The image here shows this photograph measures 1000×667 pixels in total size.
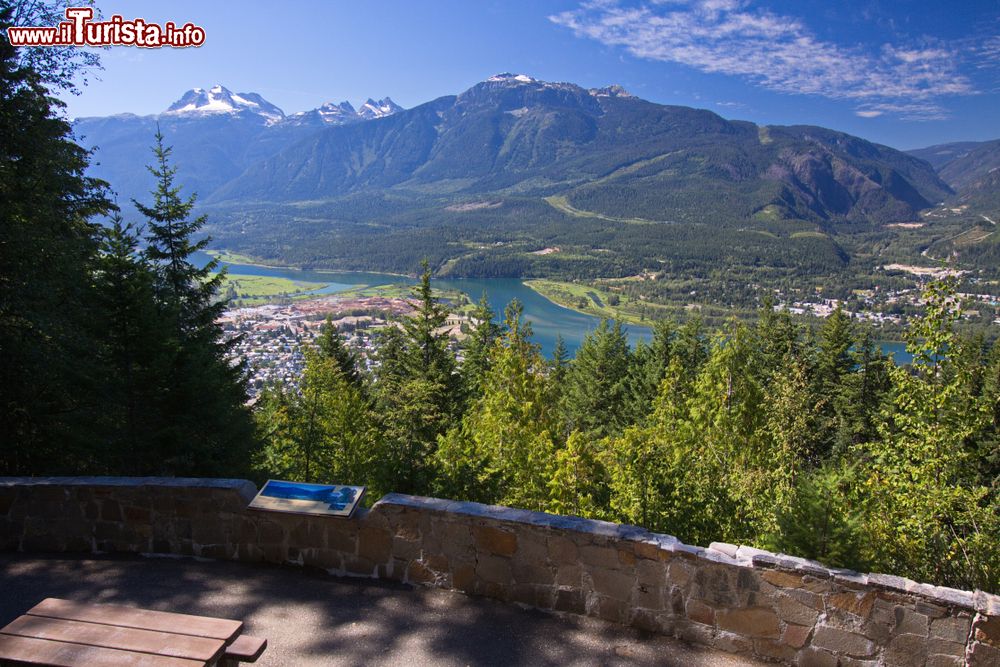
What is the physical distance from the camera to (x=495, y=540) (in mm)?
4809

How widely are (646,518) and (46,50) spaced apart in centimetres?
1208

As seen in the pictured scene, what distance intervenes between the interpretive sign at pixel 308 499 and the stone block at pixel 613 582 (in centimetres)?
216

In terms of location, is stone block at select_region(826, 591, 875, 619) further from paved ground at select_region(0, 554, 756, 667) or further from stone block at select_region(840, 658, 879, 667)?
paved ground at select_region(0, 554, 756, 667)

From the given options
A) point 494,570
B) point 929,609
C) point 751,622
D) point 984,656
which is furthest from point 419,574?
point 984,656

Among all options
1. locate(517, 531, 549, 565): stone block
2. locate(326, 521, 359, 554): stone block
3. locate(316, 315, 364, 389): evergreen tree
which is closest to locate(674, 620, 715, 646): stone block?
locate(517, 531, 549, 565): stone block

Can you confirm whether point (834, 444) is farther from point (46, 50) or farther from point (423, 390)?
point (46, 50)

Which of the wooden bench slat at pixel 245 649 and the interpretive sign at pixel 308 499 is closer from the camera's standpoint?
the wooden bench slat at pixel 245 649

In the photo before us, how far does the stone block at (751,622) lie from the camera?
4188 mm

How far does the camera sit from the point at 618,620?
15.0 ft

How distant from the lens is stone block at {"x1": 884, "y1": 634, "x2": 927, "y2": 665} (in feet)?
12.6

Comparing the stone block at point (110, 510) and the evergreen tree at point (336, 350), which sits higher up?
the stone block at point (110, 510)

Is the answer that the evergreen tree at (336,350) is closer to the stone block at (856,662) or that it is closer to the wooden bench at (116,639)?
the wooden bench at (116,639)

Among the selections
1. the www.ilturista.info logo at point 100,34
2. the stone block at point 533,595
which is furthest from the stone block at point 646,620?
the www.ilturista.info logo at point 100,34

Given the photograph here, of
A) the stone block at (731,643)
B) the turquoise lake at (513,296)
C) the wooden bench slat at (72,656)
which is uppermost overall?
the wooden bench slat at (72,656)
